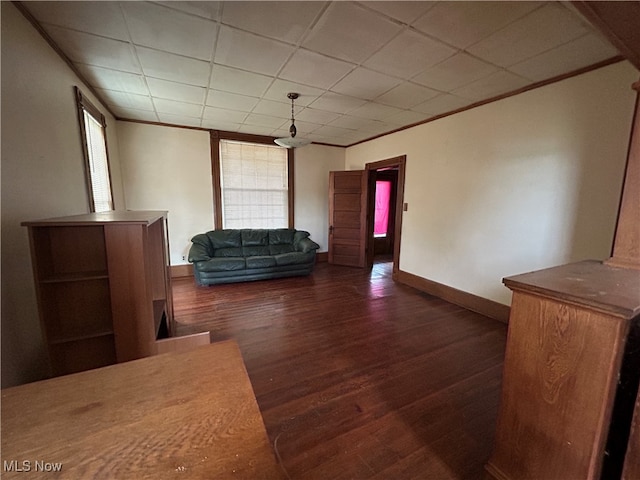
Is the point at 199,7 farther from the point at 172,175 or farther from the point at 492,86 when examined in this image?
the point at 172,175

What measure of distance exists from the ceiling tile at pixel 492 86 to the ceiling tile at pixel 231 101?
2454 mm

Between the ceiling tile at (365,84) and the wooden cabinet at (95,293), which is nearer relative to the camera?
the wooden cabinet at (95,293)

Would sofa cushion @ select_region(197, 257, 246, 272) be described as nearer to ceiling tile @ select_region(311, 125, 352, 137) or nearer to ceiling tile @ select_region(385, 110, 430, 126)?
ceiling tile @ select_region(311, 125, 352, 137)

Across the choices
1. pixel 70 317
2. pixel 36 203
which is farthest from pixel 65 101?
pixel 70 317

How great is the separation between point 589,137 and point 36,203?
444 cm

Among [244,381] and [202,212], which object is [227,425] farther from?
[202,212]

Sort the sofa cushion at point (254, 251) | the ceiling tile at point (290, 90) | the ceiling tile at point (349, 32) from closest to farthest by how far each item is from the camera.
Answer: the ceiling tile at point (349, 32) → the ceiling tile at point (290, 90) → the sofa cushion at point (254, 251)

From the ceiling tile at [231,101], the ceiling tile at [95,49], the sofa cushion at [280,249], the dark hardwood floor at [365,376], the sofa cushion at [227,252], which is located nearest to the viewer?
the dark hardwood floor at [365,376]

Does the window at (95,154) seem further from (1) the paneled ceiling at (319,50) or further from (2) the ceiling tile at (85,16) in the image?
(2) the ceiling tile at (85,16)

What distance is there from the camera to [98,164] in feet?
10.2

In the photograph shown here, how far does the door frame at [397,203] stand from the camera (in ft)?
14.6

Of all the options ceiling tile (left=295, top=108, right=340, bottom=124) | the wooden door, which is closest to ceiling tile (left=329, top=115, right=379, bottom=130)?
ceiling tile (left=295, top=108, right=340, bottom=124)

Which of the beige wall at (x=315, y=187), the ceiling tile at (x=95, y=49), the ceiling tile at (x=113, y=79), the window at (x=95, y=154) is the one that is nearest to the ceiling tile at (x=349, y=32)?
the ceiling tile at (x=95, y=49)

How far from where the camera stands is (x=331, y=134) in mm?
4910
